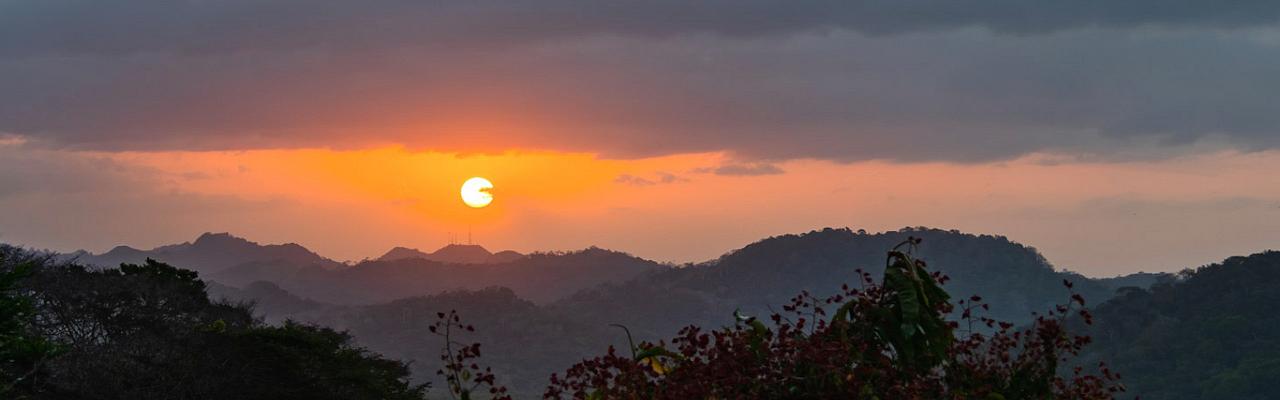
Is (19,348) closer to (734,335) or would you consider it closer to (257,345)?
(257,345)

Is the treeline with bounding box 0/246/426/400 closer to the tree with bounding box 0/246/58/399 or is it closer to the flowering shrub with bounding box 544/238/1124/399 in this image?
the tree with bounding box 0/246/58/399

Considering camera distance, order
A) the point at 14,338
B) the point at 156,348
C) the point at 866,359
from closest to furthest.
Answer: the point at 866,359 → the point at 14,338 → the point at 156,348

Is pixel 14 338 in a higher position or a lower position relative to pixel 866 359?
higher

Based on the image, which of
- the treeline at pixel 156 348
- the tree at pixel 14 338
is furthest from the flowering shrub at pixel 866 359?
the treeline at pixel 156 348

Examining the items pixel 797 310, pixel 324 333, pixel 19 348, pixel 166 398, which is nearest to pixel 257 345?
pixel 166 398

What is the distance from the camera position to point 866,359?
10.8m

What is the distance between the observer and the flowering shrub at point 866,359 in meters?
10.2

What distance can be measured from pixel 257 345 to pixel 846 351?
49913mm

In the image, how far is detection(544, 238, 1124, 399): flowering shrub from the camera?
33.5ft

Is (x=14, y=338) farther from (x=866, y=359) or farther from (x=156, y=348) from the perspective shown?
(x=866, y=359)

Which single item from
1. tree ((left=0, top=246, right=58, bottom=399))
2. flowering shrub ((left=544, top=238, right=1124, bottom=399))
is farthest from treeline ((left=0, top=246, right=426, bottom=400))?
flowering shrub ((left=544, top=238, right=1124, bottom=399))

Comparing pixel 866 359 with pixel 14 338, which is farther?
pixel 14 338

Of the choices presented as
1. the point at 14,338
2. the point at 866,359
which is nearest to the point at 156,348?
the point at 14,338

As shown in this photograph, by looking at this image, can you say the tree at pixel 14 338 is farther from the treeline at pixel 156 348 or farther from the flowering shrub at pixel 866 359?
the flowering shrub at pixel 866 359
